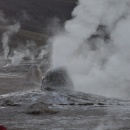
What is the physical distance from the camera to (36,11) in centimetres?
17662

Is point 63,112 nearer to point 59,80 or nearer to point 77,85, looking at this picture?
point 59,80

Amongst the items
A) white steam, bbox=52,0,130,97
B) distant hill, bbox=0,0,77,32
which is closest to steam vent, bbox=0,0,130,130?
white steam, bbox=52,0,130,97

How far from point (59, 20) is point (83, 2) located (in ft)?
413

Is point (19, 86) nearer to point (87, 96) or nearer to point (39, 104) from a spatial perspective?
point (87, 96)

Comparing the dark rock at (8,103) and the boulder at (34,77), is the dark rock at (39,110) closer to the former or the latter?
the dark rock at (8,103)

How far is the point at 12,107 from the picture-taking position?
87.8ft

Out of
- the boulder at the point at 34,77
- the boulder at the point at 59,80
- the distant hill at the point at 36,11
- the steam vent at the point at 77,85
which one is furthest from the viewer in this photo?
the distant hill at the point at 36,11

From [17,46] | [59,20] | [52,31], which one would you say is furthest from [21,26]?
[17,46]

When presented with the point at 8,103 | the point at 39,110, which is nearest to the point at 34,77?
the point at 8,103

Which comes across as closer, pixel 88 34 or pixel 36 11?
pixel 88 34

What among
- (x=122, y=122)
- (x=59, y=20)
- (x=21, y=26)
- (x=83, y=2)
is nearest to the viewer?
(x=122, y=122)

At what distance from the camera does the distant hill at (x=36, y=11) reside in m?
157

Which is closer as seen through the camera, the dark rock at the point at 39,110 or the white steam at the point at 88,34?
the dark rock at the point at 39,110

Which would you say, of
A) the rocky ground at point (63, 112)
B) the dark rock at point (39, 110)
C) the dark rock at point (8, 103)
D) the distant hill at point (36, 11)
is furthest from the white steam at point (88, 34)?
the distant hill at point (36, 11)
